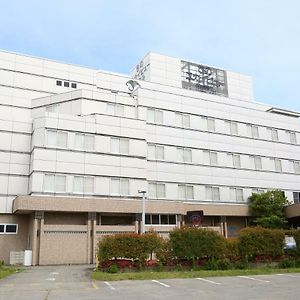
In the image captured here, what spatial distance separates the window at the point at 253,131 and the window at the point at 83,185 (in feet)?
73.8

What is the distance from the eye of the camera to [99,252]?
24.7 m

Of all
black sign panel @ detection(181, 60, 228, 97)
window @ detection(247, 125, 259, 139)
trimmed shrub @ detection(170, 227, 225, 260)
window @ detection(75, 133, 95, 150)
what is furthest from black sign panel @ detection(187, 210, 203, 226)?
black sign panel @ detection(181, 60, 228, 97)

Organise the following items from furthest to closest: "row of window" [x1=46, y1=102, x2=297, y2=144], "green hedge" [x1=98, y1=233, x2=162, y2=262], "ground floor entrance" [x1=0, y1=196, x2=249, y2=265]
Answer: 1. "row of window" [x1=46, y1=102, x2=297, y2=144]
2. "ground floor entrance" [x1=0, y1=196, x2=249, y2=265]
3. "green hedge" [x1=98, y1=233, x2=162, y2=262]

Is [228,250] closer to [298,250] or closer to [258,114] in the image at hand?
[298,250]

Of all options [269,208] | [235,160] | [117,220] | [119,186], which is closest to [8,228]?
[117,220]

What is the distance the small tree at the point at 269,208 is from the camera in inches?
1705

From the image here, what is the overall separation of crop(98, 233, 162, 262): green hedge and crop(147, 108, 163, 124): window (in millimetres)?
21288

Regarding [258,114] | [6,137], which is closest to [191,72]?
[258,114]

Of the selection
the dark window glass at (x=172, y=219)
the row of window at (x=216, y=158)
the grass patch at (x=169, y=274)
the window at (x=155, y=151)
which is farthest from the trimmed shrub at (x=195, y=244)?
the row of window at (x=216, y=158)

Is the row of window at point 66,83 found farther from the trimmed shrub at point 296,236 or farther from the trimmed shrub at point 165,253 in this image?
the trimmed shrub at point 296,236

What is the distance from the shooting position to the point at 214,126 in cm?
4825

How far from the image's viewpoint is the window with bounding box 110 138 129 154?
4041 cm

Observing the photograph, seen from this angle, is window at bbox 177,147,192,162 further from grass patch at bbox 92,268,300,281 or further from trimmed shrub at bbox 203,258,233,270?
grass patch at bbox 92,268,300,281

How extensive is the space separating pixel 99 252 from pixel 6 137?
19.2 m
